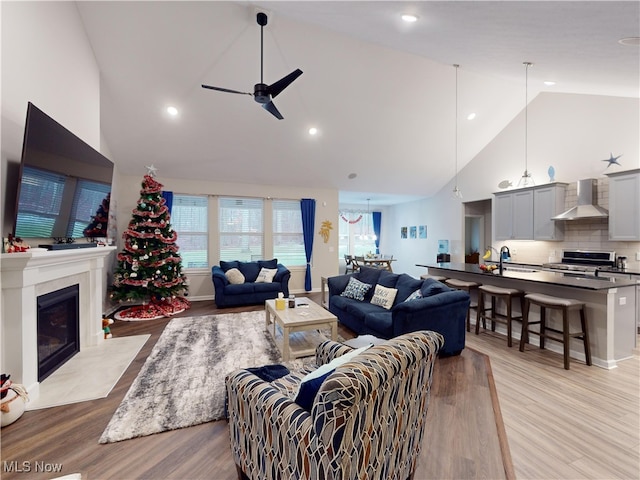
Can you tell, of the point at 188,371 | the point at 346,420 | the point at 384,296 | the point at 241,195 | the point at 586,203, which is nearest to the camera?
the point at 346,420

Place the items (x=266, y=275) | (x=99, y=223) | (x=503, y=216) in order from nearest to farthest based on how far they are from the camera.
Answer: (x=99, y=223) < (x=266, y=275) < (x=503, y=216)

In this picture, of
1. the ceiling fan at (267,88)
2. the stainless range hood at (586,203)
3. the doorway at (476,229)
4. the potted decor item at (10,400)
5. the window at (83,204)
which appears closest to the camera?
the potted decor item at (10,400)

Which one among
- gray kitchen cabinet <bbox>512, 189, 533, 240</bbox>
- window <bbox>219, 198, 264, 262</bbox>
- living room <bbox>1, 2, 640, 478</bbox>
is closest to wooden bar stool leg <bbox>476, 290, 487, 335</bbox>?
gray kitchen cabinet <bbox>512, 189, 533, 240</bbox>

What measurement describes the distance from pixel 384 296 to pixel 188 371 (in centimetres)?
257

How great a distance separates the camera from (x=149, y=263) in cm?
520

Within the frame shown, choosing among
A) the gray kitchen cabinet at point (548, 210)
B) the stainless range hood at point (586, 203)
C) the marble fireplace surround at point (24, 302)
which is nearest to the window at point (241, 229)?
the marble fireplace surround at point (24, 302)

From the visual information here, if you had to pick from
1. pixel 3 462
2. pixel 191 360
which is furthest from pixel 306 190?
pixel 3 462

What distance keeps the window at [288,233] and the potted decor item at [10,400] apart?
5212mm

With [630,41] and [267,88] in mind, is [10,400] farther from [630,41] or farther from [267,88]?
[630,41]

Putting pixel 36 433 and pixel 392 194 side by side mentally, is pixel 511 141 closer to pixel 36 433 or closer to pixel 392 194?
pixel 392 194

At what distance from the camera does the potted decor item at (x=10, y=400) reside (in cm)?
217

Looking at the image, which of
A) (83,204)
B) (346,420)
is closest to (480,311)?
(346,420)

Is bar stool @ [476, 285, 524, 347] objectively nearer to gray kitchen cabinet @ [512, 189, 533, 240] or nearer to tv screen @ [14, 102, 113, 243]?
gray kitchen cabinet @ [512, 189, 533, 240]

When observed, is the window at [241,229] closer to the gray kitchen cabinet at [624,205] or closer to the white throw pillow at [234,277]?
the white throw pillow at [234,277]
